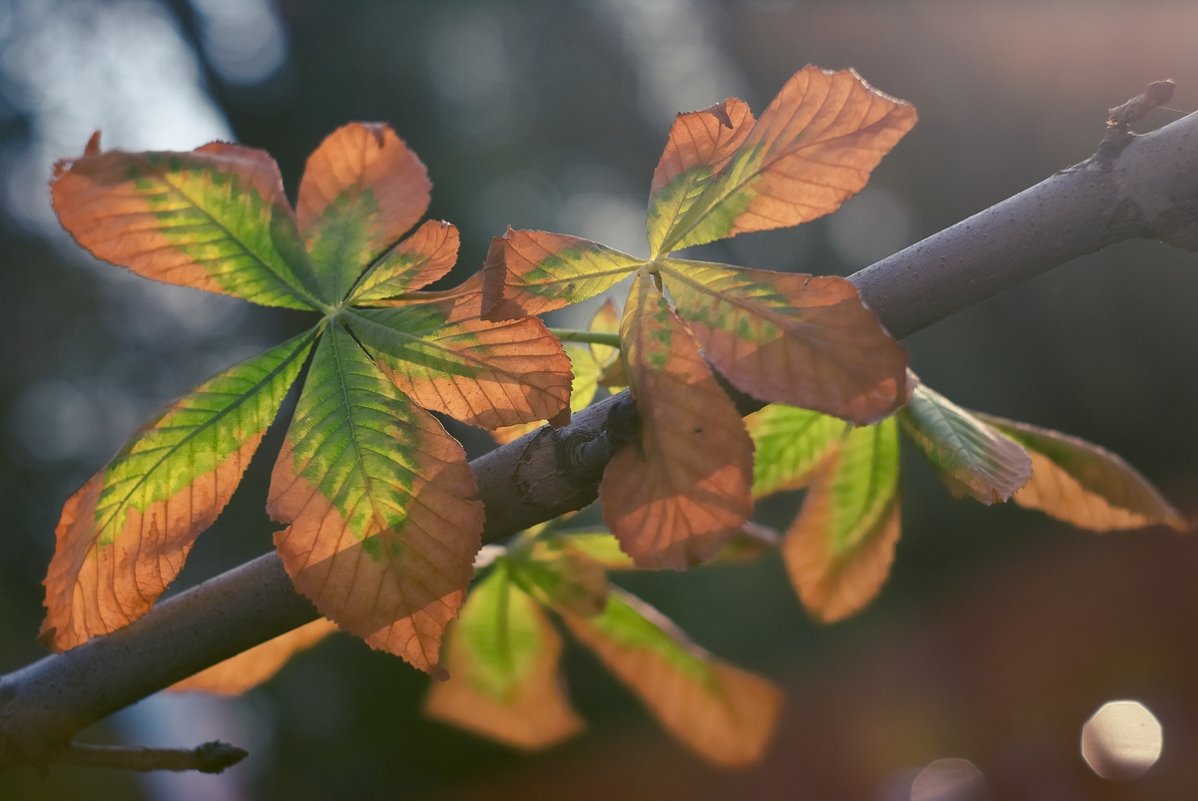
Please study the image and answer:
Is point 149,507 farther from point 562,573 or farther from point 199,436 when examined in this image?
point 562,573

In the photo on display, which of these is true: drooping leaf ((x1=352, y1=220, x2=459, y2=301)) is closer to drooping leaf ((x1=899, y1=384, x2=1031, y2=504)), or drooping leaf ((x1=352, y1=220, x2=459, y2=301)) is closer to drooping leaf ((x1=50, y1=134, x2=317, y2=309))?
drooping leaf ((x1=50, y1=134, x2=317, y2=309))

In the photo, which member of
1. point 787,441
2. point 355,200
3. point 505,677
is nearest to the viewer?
point 355,200

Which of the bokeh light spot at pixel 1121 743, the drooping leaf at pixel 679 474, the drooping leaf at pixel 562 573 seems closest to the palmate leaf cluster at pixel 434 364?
the drooping leaf at pixel 679 474

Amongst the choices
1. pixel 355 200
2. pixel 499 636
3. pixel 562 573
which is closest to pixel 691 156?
pixel 355 200

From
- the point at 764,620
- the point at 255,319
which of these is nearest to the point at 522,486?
A: the point at 764,620

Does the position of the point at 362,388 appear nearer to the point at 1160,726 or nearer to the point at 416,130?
the point at 1160,726

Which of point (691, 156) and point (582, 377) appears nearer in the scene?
point (691, 156)

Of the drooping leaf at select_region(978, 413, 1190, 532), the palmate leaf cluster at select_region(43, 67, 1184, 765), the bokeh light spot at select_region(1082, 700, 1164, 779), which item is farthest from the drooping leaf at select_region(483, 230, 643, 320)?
the bokeh light spot at select_region(1082, 700, 1164, 779)
